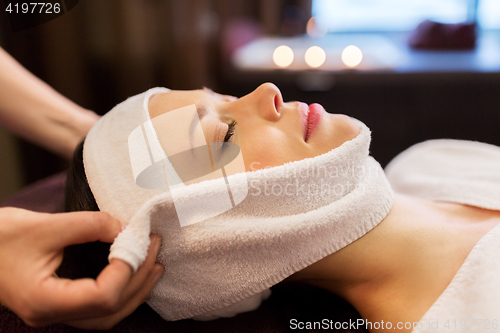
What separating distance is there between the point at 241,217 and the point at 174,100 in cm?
28

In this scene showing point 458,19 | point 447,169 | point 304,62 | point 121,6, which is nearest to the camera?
point 447,169

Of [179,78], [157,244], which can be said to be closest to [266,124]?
[157,244]

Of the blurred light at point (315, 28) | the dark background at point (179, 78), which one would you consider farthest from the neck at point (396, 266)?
the blurred light at point (315, 28)

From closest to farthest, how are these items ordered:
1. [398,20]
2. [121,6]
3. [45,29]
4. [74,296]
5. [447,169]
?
[74,296] → [447,169] → [45,29] → [121,6] → [398,20]

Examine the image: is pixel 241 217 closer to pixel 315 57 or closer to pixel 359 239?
pixel 359 239

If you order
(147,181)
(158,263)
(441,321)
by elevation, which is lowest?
(441,321)

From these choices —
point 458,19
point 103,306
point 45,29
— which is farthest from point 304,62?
point 103,306

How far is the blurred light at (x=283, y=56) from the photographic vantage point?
171 centimetres

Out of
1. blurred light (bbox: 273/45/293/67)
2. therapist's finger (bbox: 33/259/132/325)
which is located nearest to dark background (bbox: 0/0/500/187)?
blurred light (bbox: 273/45/293/67)

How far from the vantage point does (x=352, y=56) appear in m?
1.68

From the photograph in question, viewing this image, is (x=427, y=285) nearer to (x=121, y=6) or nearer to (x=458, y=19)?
(x=121, y=6)

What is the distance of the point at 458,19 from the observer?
1958 millimetres

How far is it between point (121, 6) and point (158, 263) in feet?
4.53

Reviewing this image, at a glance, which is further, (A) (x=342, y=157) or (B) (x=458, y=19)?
(B) (x=458, y=19)
